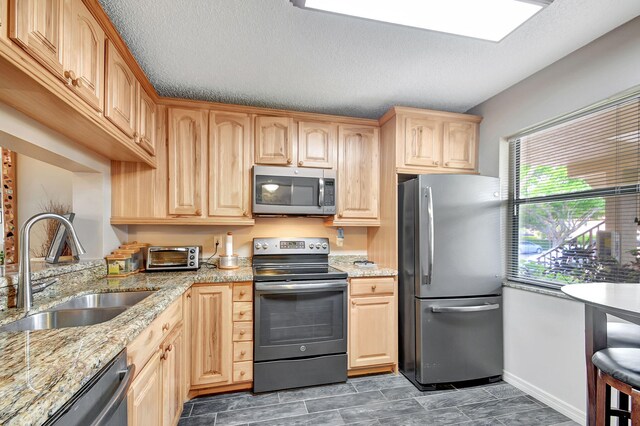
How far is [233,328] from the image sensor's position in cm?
225

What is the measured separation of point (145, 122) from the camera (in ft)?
7.30

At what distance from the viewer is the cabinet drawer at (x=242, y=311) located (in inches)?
89.0

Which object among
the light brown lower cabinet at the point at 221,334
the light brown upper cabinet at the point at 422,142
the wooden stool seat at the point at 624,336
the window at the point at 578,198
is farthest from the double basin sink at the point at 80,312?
the window at the point at 578,198

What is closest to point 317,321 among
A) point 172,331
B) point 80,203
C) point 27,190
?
point 172,331

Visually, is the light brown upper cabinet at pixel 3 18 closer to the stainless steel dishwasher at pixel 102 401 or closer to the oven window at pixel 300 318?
the stainless steel dishwasher at pixel 102 401

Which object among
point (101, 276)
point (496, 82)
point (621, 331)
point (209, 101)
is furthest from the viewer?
point (209, 101)

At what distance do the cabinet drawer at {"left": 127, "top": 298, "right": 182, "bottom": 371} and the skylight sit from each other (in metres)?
1.63

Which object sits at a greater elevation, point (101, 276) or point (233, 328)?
point (101, 276)

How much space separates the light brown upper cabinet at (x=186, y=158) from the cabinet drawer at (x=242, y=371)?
1.26 metres

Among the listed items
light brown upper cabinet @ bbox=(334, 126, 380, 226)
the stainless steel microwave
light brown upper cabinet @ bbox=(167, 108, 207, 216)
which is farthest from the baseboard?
light brown upper cabinet @ bbox=(167, 108, 207, 216)

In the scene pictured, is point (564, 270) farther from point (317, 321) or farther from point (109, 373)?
point (109, 373)

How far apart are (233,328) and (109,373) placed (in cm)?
132

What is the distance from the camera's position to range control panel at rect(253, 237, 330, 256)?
2809 millimetres

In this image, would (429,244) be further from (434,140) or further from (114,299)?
(114,299)
